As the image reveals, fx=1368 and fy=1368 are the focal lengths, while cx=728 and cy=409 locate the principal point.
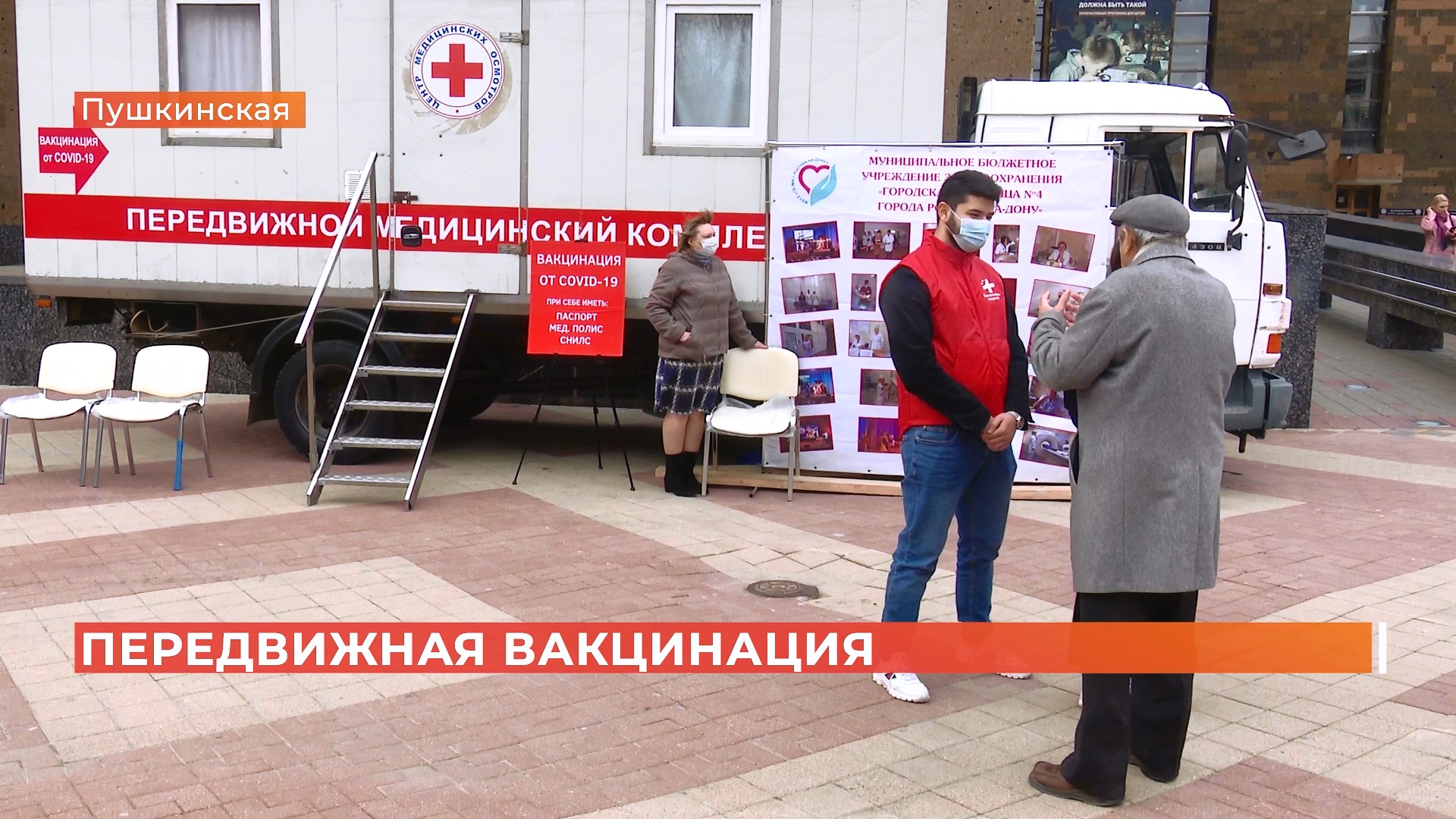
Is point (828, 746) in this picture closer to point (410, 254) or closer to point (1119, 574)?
point (1119, 574)

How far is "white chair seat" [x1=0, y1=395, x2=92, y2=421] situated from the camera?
8320 millimetres

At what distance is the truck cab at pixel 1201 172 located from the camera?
8766 millimetres

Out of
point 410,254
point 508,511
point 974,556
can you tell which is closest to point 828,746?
point 974,556

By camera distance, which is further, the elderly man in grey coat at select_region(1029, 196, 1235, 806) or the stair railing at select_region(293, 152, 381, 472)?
the stair railing at select_region(293, 152, 381, 472)

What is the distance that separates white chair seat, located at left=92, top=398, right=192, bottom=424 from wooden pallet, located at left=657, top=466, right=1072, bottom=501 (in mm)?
→ 3222

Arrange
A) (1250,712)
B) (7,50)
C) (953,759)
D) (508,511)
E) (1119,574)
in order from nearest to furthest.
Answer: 1. (1119,574)
2. (953,759)
3. (1250,712)
4. (508,511)
5. (7,50)

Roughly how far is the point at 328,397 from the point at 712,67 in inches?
136

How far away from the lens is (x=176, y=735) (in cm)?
449

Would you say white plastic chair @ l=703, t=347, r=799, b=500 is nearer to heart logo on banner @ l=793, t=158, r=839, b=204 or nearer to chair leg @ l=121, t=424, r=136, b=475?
heart logo on banner @ l=793, t=158, r=839, b=204

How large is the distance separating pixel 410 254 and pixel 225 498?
76.7 inches

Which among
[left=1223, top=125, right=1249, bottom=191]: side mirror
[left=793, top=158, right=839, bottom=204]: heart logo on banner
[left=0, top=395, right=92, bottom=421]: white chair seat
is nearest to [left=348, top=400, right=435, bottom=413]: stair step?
[left=0, top=395, right=92, bottom=421]: white chair seat

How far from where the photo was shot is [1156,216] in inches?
156

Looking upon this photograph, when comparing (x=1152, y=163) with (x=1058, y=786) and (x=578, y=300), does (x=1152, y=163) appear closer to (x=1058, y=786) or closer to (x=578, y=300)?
(x=578, y=300)

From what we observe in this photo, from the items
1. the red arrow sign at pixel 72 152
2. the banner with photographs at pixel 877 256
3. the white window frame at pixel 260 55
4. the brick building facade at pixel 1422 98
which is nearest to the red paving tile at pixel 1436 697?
the banner with photographs at pixel 877 256
